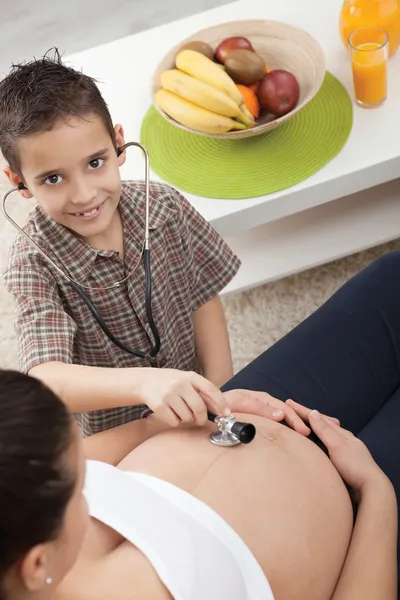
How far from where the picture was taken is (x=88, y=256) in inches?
54.6

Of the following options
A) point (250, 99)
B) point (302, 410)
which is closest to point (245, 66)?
point (250, 99)

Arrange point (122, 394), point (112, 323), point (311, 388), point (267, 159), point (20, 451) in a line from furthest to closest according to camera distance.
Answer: point (267, 159)
point (112, 323)
point (311, 388)
point (122, 394)
point (20, 451)

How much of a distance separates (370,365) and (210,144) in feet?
2.69

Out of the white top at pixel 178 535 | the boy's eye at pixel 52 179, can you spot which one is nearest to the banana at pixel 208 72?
the boy's eye at pixel 52 179

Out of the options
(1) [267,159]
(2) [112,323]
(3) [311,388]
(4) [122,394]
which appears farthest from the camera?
(1) [267,159]

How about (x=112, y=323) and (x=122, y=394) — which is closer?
(x=122, y=394)

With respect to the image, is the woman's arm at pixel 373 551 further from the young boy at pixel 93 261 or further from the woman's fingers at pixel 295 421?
the young boy at pixel 93 261

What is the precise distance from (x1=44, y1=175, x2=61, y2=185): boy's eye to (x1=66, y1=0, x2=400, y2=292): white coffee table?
22.8 inches

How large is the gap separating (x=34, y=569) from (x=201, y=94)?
4.53 ft

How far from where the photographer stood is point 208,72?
76.2 inches

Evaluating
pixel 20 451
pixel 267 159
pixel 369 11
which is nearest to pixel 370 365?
pixel 267 159

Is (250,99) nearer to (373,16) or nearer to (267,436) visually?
(373,16)

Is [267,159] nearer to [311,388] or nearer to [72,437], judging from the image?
[311,388]

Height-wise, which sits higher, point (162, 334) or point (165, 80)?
point (165, 80)
